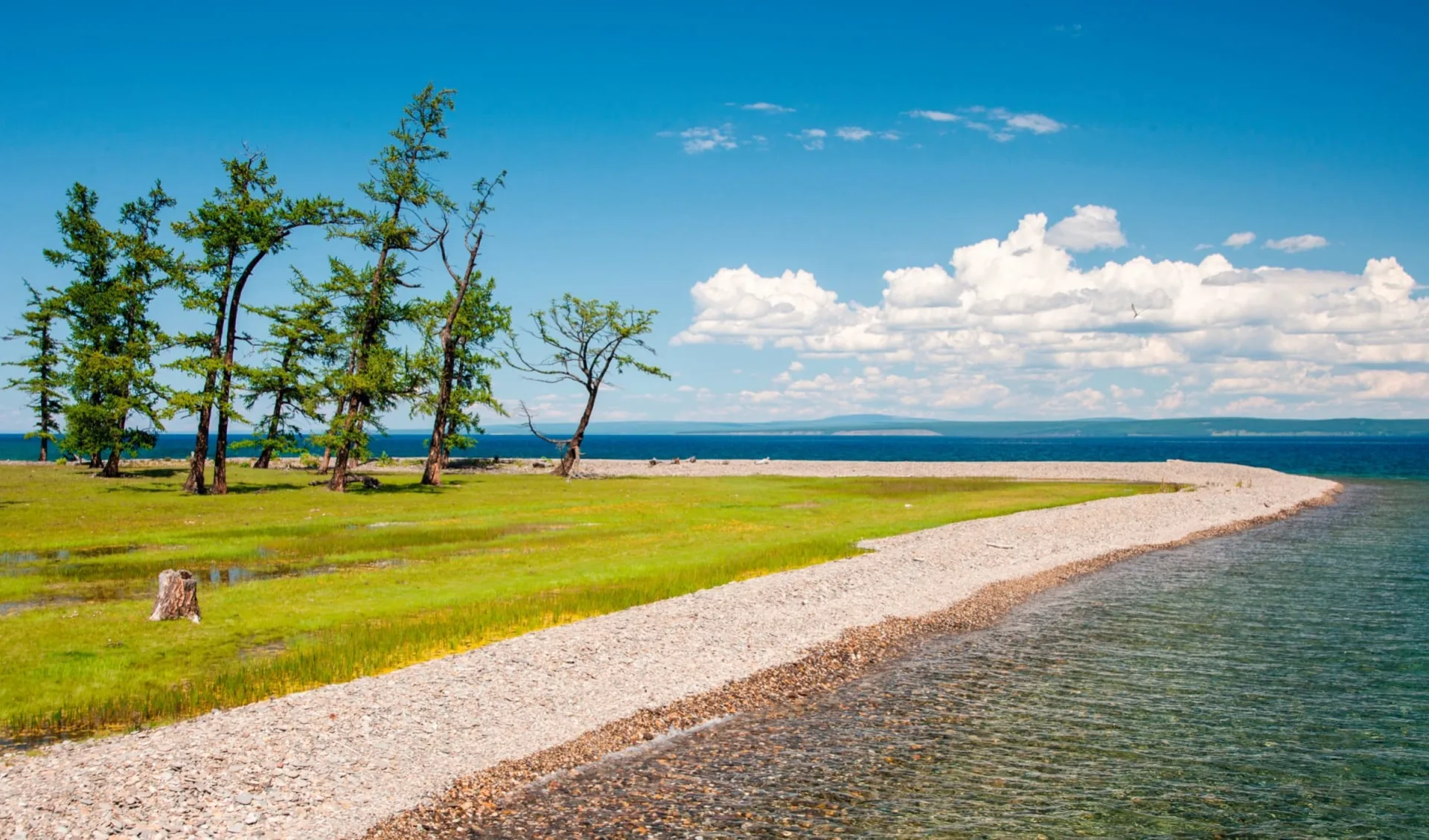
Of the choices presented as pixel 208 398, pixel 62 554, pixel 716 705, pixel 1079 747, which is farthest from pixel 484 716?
pixel 208 398

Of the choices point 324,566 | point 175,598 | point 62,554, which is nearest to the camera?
point 175,598

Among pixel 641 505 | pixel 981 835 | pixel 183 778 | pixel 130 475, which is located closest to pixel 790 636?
pixel 981 835

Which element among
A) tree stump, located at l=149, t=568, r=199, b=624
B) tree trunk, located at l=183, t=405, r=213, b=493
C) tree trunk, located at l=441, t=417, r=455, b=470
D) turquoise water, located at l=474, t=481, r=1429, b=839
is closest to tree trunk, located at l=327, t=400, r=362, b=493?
tree trunk, located at l=183, t=405, r=213, b=493

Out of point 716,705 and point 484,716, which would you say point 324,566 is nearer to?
point 484,716

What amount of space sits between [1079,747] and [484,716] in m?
10.5

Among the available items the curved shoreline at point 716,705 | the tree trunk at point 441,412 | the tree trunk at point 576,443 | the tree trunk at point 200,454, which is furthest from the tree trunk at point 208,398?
the curved shoreline at point 716,705

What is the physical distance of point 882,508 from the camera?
51.8 meters

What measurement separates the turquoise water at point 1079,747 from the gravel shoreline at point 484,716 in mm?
1093

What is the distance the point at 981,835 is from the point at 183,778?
1110 cm

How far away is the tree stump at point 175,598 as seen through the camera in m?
20.5

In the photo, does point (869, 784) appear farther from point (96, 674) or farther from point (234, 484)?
point (234, 484)

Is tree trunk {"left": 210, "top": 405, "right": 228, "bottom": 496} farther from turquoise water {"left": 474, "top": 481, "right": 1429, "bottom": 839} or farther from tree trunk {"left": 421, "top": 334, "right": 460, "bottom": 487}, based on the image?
turquoise water {"left": 474, "top": 481, "right": 1429, "bottom": 839}

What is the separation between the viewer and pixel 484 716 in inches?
598

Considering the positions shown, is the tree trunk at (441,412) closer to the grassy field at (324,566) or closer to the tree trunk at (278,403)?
the grassy field at (324,566)
